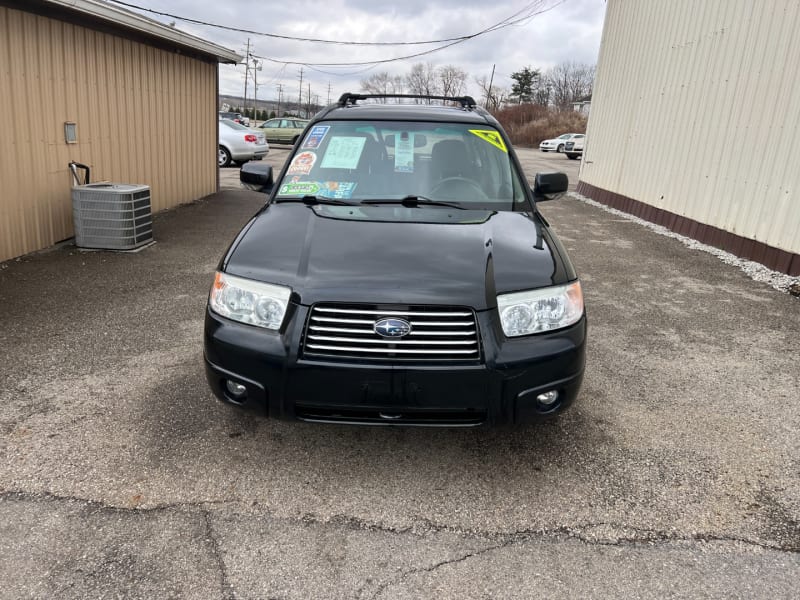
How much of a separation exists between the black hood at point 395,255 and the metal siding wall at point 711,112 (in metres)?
5.62

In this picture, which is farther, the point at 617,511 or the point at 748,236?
the point at 748,236

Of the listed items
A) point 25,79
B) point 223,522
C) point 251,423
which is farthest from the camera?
point 25,79

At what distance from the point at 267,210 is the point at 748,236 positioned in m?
6.99

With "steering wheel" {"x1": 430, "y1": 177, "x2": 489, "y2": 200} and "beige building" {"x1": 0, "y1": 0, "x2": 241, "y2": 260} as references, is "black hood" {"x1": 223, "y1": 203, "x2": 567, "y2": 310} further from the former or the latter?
"beige building" {"x1": 0, "y1": 0, "x2": 241, "y2": 260}

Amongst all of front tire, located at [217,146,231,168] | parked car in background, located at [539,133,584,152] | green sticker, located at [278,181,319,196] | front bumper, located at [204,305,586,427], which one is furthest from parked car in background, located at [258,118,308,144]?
front bumper, located at [204,305,586,427]

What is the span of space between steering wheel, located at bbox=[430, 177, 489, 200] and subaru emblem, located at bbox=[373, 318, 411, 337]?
1.35 meters

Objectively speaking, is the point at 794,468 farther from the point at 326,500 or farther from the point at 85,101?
the point at 85,101

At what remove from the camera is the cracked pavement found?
235 cm

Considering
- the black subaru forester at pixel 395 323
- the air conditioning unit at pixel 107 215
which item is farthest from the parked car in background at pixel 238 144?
the black subaru forester at pixel 395 323

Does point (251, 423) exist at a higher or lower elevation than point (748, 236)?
lower

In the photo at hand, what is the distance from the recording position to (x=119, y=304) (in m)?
5.52

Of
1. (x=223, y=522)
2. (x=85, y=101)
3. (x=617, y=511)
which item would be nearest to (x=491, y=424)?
(x=617, y=511)

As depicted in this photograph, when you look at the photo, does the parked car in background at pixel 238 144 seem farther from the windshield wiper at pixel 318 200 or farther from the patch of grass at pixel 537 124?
the patch of grass at pixel 537 124

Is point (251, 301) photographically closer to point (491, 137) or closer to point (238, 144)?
point (491, 137)
